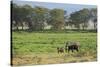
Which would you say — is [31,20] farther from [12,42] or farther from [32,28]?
[12,42]

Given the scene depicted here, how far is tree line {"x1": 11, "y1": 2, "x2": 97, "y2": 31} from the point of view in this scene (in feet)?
7.61

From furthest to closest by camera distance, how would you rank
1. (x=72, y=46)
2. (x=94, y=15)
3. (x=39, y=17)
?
(x=94, y=15) → (x=72, y=46) → (x=39, y=17)

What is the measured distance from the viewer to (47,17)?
2432 mm

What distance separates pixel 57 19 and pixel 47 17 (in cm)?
13

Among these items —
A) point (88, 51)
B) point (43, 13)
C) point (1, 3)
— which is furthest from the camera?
point (88, 51)

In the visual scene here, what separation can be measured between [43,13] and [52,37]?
0.29 m

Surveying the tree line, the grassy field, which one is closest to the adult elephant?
the grassy field

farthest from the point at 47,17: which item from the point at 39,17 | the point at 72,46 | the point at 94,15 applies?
the point at 94,15

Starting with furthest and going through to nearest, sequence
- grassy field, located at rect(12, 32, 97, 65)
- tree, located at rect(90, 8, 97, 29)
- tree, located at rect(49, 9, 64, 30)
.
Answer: tree, located at rect(90, 8, 97, 29), tree, located at rect(49, 9, 64, 30), grassy field, located at rect(12, 32, 97, 65)

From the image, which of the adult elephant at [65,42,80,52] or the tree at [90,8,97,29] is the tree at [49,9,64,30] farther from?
the tree at [90,8,97,29]

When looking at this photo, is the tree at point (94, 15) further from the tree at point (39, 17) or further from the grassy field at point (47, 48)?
the tree at point (39, 17)

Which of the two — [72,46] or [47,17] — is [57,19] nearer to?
[47,17]

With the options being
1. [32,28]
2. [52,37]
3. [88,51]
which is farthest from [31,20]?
[88,51]

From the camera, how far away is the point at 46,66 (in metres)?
2.42
